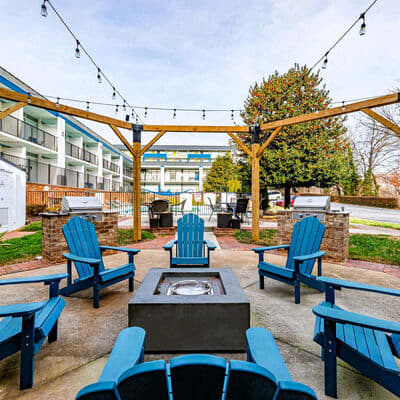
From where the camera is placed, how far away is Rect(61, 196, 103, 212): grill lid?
16.8 ft

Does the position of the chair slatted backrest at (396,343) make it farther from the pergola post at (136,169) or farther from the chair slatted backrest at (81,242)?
the pergola post at (136,169)

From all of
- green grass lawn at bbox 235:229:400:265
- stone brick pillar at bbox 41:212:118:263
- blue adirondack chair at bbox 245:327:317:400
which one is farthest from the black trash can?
blue adirondack chair at bbox 245:327:317:400

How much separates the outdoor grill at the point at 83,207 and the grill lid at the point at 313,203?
14.4 feet

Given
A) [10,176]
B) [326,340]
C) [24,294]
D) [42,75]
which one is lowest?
[24,294]

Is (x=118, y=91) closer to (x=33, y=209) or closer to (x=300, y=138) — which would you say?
(x=33, y=209)

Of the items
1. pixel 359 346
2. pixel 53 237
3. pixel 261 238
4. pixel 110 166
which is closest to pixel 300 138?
pixel 261 238

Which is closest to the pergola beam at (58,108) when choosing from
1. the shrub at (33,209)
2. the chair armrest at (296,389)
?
the chair armrest at (296,389)

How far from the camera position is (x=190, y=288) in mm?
2424

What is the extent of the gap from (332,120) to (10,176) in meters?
14.6

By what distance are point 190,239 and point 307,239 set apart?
5.87ft

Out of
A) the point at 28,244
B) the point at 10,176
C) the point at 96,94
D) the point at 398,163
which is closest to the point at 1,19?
the point at 96,94

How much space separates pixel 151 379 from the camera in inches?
26.7

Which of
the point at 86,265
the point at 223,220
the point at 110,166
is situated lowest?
the point at 86,265

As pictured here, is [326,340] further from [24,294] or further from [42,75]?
[42,75]
